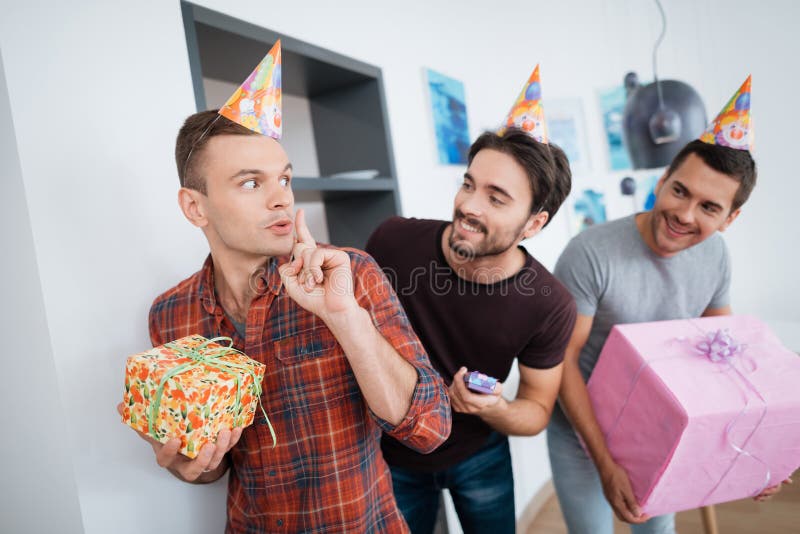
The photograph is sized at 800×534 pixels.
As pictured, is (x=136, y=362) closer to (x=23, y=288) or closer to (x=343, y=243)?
(x=23, y=288)

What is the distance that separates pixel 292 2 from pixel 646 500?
1.84 m

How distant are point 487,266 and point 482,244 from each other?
8 centimetres

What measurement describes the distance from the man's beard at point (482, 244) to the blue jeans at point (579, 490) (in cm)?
72

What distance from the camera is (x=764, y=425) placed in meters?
1.21

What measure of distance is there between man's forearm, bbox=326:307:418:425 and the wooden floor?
2181 mm

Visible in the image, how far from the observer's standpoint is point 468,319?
1.43 metres

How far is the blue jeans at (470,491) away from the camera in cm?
152

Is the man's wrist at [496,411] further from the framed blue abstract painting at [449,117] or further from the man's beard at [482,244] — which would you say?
the framed blue abstract painting at [449,117]

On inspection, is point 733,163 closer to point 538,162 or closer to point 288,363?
point 538,162

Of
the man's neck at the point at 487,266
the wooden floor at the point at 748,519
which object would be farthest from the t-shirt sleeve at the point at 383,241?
the wooden floor at the point at 748,519

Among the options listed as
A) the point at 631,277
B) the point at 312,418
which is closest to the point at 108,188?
the point at 312,418

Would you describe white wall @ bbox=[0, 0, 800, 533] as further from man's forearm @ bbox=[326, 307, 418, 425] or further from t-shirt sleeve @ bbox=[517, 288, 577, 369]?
t-shirt sleeve @ bbox=[517, 288, 577, 369]

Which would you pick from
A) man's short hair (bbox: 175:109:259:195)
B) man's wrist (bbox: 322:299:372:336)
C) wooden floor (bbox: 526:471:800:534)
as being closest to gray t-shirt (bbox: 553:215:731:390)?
man's wrist (bbox: 322:299:372:336)

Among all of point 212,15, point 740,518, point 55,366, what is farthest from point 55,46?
point 740,518
